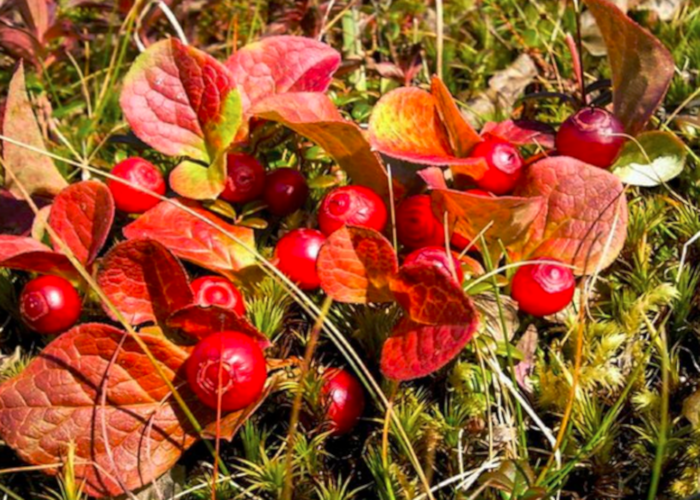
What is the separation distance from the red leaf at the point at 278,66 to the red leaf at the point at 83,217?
56cm

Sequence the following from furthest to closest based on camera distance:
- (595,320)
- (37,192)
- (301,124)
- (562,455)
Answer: (37,192) < (595,320) < (301,124) < (562,455)

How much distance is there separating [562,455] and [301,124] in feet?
3.53

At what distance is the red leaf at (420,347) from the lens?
6.23 feet

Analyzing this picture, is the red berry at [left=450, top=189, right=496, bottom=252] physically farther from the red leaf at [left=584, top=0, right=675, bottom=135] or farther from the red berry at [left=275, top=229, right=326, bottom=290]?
the red leaf at [left=584, top=0, right=675, bottom=135]

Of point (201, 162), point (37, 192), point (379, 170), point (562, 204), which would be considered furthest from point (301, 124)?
point (37, 192)

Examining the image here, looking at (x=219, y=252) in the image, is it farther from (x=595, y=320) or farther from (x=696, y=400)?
(x=696, y=400)

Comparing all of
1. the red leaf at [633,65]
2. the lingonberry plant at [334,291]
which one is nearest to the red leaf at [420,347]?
the lingonberry plant at [334,291]

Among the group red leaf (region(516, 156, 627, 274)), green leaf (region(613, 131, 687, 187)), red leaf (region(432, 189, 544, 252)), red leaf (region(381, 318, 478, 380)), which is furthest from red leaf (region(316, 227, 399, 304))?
green leaf (region(613, 131, 687, 187))

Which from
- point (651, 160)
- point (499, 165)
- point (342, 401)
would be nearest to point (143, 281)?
point (342, 401)

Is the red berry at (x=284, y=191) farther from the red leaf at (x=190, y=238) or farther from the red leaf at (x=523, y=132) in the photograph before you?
the red leaf at (x=523, y=132)

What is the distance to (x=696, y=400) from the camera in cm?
211

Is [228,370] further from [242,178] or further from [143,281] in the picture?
[242,178]

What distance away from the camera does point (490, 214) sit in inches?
86.7

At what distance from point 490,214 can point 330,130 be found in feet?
1.61
